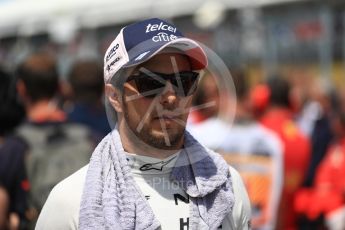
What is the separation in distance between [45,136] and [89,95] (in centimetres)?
111

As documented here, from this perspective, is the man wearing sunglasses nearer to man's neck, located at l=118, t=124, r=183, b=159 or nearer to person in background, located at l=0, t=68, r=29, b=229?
man's neck, located at l=118, t=124, r=183, b=159

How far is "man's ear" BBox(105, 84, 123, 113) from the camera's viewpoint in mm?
2738

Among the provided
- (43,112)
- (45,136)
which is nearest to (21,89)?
(43,112)

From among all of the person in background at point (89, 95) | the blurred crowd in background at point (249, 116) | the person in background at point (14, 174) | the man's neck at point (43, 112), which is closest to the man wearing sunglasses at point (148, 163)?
the blurred crowd in background at point (249, 116)

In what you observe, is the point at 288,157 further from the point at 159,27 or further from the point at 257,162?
the point at 159,27

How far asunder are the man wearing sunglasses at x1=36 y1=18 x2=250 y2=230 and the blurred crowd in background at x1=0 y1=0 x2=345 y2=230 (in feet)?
1.20

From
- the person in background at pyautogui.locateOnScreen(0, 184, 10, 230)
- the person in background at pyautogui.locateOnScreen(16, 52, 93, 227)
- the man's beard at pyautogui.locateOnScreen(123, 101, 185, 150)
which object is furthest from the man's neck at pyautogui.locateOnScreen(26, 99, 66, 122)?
the man's beard at pyautogui.locateOnScreen(123, 101, 185, 150)

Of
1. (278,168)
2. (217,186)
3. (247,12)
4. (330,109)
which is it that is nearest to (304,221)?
(278,168)

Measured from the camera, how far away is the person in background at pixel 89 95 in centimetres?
570

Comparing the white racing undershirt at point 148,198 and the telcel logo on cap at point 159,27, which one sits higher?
the telcel logo on cap at point 159,27

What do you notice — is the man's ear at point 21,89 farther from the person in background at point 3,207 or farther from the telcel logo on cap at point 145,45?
the telcel logo on cap at point 145,45

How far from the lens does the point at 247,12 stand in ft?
44.5

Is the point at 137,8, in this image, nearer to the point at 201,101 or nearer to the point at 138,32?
the point at 201,101

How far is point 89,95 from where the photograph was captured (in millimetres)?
5734
